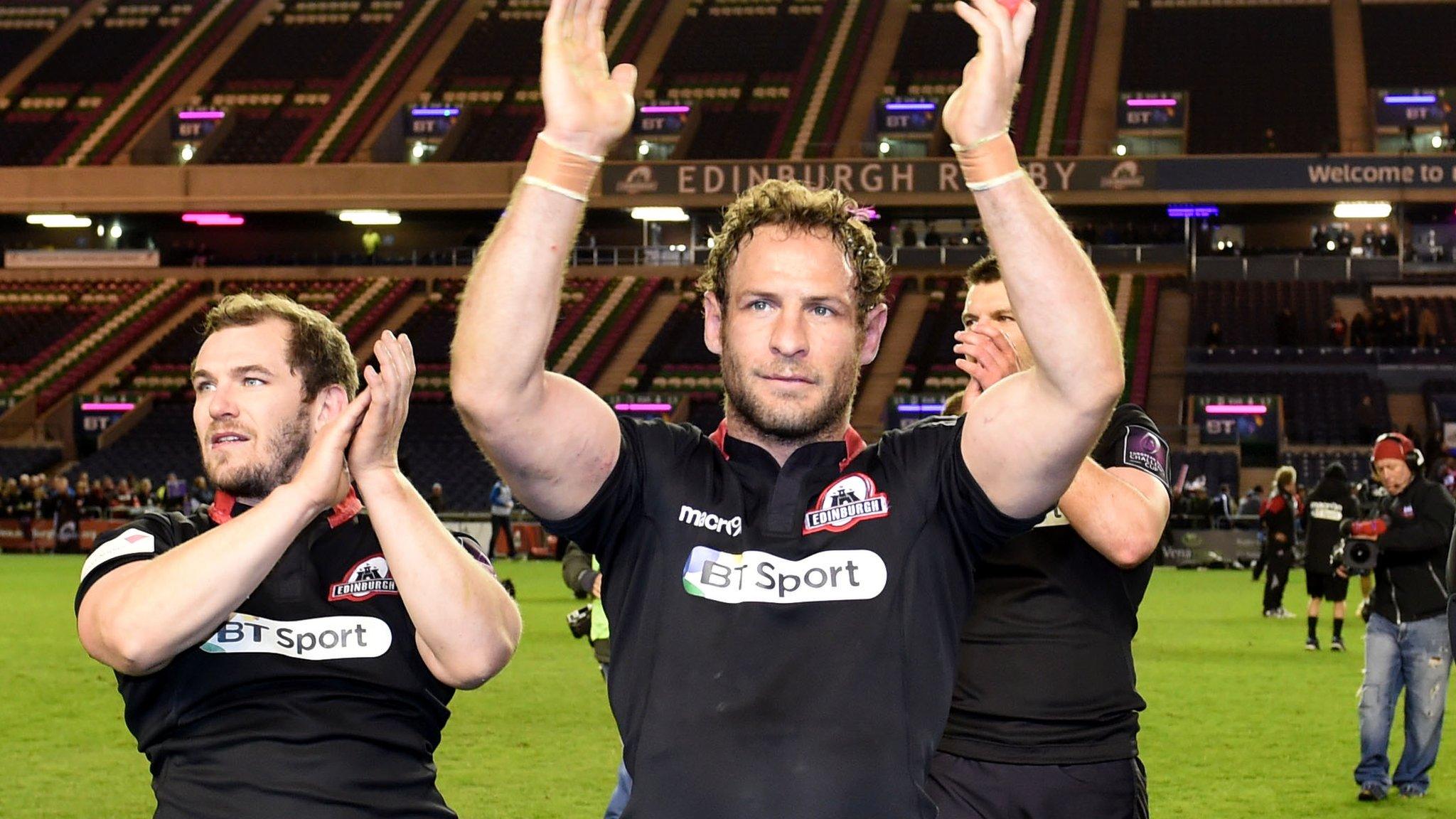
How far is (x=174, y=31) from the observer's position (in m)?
57.8

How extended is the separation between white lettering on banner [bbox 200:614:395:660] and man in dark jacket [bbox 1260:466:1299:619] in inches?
681

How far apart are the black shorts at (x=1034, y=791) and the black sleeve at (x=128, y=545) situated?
213cm

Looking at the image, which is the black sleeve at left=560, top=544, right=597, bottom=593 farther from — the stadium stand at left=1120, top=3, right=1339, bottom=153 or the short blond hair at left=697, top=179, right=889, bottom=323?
the stadium stand at left=1120, top=3, right=1339, bottom=153

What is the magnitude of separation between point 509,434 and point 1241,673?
44.4 feet

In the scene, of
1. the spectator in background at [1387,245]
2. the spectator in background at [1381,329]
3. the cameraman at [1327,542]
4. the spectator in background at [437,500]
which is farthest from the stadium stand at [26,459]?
the spectator in background at [1387,245]

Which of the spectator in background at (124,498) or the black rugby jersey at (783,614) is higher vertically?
the black rugby jersey at (783,614)

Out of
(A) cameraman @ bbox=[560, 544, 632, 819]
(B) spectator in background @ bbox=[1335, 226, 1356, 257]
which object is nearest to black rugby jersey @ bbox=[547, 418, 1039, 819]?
(A) cameraman @ bbox=[560, 544, 632, 819]

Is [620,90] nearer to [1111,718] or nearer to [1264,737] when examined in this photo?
[1111,718]

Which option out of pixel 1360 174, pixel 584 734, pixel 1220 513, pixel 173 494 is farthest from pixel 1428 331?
pixel 584 734

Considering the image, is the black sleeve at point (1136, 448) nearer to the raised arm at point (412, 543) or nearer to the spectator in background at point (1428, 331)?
the raised arm at point (412, 543)

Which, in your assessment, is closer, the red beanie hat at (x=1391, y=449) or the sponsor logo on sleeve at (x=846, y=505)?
the sponsor logo on sleeve at (x=846, y=505)

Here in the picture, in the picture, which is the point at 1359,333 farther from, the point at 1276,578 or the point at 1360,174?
the point at 1276,578

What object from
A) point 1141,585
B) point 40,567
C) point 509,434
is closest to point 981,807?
point 1141,585

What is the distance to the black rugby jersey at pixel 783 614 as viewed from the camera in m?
3.00
